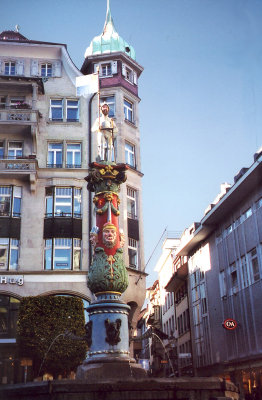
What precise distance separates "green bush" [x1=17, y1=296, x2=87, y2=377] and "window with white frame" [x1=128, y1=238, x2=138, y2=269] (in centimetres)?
535

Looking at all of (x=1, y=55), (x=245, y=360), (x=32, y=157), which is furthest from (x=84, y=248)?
(x=1, y=55)

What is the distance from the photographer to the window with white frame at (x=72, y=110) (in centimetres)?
3909

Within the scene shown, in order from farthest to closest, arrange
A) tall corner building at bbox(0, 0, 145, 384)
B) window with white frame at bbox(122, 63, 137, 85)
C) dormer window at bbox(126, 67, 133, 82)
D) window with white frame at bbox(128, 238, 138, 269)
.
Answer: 1. dormer window at bbox(126, 67, 133, 82)
2. window with white frame at bbox(122, 63, 137, 85)
3. window with white frame at bbox(128, 238, 138, 269)
4. tall corner building at bbox(0, 0, 145, 384)

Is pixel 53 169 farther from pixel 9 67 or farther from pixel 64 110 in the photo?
pixel 9 67

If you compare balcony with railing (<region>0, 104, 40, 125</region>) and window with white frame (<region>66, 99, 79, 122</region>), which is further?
window with white frame (<region>66, 99, 79, 122</region>)

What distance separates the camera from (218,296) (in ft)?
126

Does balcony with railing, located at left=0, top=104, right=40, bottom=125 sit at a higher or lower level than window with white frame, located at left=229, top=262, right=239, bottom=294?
higher

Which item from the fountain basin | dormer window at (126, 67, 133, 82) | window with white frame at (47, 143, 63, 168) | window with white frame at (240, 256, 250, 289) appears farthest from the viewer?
dormer window at (126, 67, 133, 82)

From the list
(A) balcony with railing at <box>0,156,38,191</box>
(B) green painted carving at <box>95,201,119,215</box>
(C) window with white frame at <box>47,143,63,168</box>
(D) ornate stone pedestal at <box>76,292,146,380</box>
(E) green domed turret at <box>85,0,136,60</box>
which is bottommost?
(D) ornate stone pedestal at <box>76,292,146,380</box>

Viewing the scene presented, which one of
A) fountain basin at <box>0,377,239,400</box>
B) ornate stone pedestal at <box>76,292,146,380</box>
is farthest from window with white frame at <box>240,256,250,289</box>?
fountain basin at <box>0,377,239,400</box>

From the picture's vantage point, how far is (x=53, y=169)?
36.5 m

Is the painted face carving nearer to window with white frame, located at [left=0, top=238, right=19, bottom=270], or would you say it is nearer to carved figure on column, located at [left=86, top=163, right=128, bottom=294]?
carved figure on column, located at [left=86, top=163, right=128, bottom=294]

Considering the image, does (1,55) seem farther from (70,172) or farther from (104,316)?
(104,316)

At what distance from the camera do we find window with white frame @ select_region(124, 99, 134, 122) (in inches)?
1591
